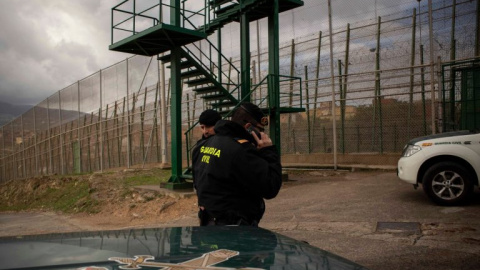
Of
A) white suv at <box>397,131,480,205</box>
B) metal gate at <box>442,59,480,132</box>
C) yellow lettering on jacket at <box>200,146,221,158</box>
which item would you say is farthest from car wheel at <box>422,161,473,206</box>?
yellow lettering on jacket at <box>200,146,221,158</box>

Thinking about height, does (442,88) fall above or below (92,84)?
below

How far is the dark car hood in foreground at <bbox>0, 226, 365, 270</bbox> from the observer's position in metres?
1.50

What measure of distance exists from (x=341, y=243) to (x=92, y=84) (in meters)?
20.4

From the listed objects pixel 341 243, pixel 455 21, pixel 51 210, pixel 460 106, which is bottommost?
pixel 51 210

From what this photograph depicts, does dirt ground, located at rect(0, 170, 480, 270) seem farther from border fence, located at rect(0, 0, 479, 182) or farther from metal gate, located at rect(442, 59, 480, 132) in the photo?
metal gate, located at rect(442, 59, 480, 132)

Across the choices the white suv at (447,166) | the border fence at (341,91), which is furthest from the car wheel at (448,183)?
the border fence at (341,91)

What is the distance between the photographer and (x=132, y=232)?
2225 millimetres

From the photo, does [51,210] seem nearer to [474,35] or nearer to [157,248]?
[157,248]

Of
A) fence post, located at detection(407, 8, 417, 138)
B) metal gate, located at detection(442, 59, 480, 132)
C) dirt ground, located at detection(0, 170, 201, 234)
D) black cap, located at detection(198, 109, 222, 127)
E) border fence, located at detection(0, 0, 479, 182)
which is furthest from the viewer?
fence post, located at detection(407, 8, 417, 138)

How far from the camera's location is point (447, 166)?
6672 millimetres

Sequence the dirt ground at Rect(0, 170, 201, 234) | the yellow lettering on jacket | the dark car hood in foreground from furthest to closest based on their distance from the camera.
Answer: the dirt ground at Rect(0, 170, 201, 234), the yellow lettering on jacket, the dark car hood in foreground

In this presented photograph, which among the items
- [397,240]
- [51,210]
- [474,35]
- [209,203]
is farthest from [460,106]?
[51,210]

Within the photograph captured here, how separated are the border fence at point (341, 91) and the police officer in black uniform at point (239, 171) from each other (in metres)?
9.77

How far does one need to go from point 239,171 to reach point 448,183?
5592 mm
